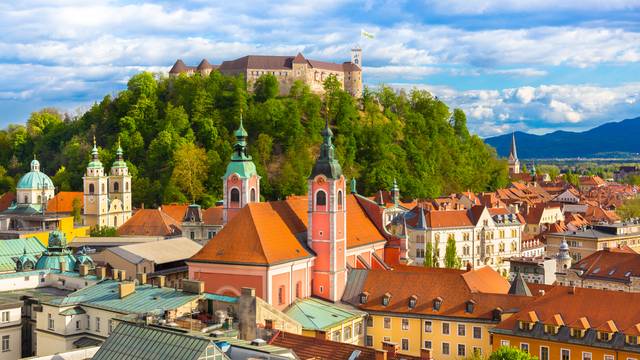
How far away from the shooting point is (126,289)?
4378 cm

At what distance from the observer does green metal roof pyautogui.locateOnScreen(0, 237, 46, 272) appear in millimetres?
55312

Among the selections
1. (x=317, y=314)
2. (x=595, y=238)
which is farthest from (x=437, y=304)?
(x=595, y=238)

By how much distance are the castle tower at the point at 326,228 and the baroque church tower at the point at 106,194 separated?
49881mm

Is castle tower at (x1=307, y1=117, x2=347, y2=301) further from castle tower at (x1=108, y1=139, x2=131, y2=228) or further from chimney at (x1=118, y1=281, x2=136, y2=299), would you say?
castle tower at (x1=108, y1=139, x2=131, y2=228)

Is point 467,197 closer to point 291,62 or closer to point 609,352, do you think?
point 291,62

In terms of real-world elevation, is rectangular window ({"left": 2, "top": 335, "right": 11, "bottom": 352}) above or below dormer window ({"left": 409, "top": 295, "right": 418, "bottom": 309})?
below

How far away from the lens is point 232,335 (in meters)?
38.0

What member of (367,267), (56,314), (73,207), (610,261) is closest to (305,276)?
(367,267)

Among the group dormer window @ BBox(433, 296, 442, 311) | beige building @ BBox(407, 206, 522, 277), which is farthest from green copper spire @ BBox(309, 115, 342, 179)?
beige building @ BBox(407, 206, 522, 277)

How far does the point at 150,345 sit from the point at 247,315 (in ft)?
33.2

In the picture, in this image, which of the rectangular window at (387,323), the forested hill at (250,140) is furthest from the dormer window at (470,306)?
the forested hill at (250,140)

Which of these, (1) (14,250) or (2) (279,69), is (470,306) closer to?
Result: (1) (14,250)

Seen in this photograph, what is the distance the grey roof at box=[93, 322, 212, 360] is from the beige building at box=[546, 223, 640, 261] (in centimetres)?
6917

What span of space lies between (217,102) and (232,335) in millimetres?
83745
